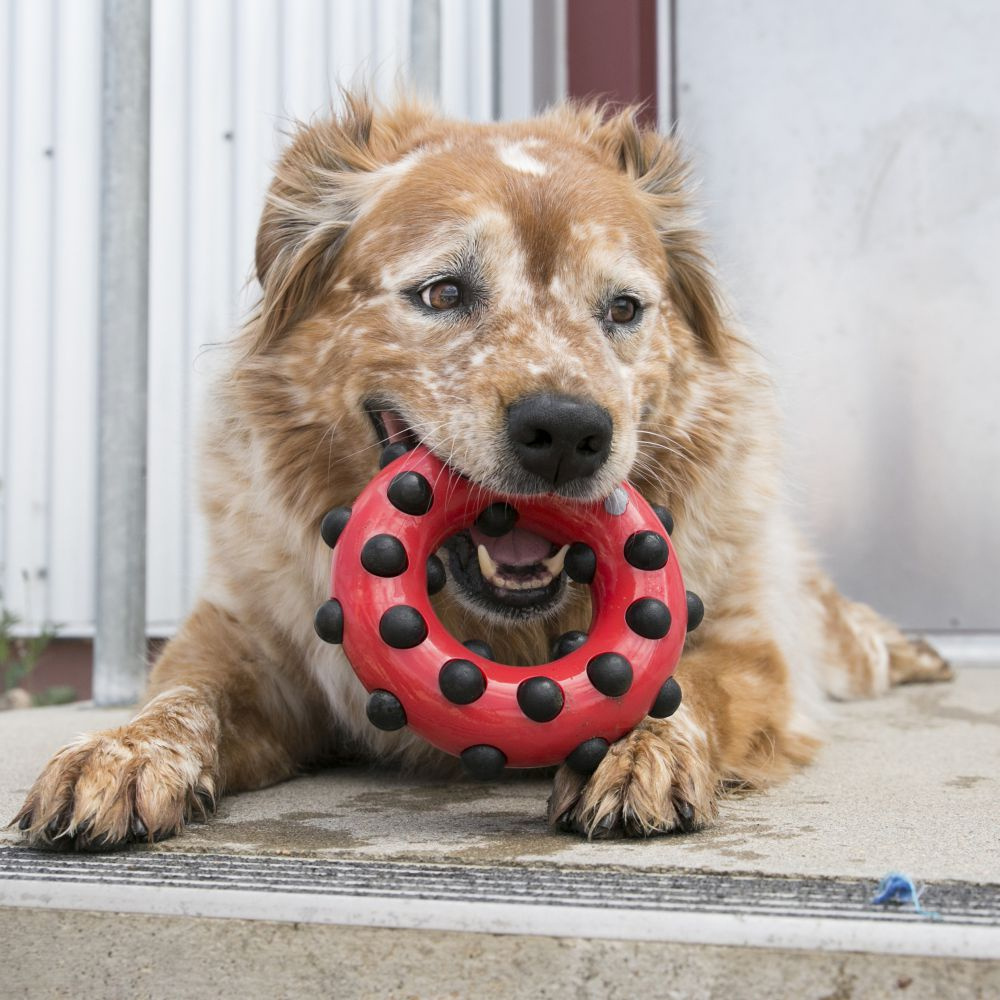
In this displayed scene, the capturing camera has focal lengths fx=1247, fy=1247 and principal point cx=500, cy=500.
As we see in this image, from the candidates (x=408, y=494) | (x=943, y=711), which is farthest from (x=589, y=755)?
(x=943, y=711)

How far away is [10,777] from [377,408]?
105cm

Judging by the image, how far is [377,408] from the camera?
243 centimetres

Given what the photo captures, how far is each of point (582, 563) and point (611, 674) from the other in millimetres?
269

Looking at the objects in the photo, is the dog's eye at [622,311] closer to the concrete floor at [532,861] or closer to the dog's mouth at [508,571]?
the dog's mouth at [508,571]

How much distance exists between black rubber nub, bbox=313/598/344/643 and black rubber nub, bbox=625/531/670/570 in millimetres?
491

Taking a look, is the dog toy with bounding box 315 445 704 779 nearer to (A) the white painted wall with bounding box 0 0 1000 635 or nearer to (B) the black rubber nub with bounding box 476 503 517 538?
(B) the black rubber nub with bounding box 476 503 517 538

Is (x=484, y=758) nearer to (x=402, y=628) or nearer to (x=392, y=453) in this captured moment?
(x=402, y=628)

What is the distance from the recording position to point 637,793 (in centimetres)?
194

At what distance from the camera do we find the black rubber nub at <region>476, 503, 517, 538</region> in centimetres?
223

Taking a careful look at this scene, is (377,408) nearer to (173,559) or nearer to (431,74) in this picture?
(431,74)

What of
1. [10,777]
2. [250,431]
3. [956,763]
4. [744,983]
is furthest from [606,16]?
[744,983]

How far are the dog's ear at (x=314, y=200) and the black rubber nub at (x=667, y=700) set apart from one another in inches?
46.1

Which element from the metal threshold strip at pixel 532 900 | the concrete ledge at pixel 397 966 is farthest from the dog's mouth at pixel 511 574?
the concrete ledge at pixel 397 966

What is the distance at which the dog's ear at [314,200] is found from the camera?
2.68 meters
